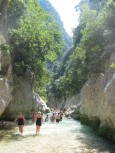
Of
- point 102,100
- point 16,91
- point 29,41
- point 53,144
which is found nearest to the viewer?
point 53,144

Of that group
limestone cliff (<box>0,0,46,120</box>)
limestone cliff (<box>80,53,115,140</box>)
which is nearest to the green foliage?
limestone cliff (<box>0,0,46,120</box>)

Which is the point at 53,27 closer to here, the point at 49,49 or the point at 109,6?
the point at 49,49

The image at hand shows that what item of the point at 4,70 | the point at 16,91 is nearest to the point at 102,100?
the point at 4,70

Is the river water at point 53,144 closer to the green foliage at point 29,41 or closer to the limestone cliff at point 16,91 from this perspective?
the limestone cliff at point 16,91

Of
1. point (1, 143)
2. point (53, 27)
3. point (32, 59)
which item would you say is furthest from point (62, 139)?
point (53, 27)

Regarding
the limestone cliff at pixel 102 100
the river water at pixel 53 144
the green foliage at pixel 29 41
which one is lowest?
the river water at pixel 53 144

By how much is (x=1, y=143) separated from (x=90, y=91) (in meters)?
14.8

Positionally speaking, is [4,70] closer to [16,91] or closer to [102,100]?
[16,91]

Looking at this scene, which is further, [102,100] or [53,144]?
[102,100]

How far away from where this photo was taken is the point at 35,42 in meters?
38.2

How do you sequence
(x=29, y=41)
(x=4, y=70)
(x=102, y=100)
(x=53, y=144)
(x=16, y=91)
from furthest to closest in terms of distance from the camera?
(x=16, y=91) < (x=29, y=41) < (x=4, y=70) < (x=102, y=100) < (x=53, y=144)

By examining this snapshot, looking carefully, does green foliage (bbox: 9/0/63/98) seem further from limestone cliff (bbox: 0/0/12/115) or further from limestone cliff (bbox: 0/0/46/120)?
limestone cliff (bbox: 0/0/12/115)

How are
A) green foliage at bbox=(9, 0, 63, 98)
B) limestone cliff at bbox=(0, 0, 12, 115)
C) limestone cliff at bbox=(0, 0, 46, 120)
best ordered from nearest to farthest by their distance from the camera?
limestone cliff at bbox=(0, 0, 12, 115)
limestone cliff at bbox=(0, 0, 46, 120)
green foliage at bbox=(9, 0, 63, 98)

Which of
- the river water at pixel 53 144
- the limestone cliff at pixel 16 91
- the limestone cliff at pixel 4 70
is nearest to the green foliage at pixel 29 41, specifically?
the limestone cliff at pixel 16 91
